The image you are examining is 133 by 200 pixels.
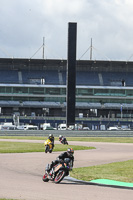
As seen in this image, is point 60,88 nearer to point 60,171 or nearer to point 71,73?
point 71,73

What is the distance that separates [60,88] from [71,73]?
31.7 meters

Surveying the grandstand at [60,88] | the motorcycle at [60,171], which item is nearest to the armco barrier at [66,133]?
the grandstand at [60,88]

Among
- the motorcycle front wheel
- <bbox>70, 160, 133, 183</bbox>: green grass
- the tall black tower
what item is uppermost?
the tall black tower

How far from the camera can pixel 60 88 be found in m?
107

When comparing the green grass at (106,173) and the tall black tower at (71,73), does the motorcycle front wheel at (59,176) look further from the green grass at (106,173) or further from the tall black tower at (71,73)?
the tall black tower at (71,73)

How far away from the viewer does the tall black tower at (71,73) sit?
2982 inches

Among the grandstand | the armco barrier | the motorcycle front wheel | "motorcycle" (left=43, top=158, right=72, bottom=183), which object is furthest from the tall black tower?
the motorcycle front wheel

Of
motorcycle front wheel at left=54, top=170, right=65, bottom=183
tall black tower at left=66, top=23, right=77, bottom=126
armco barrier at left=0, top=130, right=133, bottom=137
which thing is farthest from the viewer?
tall black tower at left=66, top=23, right=77, bottom=126

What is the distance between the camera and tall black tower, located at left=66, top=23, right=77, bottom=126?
75750mm

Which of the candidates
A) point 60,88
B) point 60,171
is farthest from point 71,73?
point 60,171

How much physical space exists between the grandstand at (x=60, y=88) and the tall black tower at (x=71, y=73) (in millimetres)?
28503

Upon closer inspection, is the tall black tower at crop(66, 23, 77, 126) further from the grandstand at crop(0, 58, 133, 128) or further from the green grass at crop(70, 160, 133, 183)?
the green grass at crop(70, 160, 133, 183)

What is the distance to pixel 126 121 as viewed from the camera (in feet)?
318

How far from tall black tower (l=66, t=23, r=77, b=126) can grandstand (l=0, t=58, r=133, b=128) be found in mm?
28503
